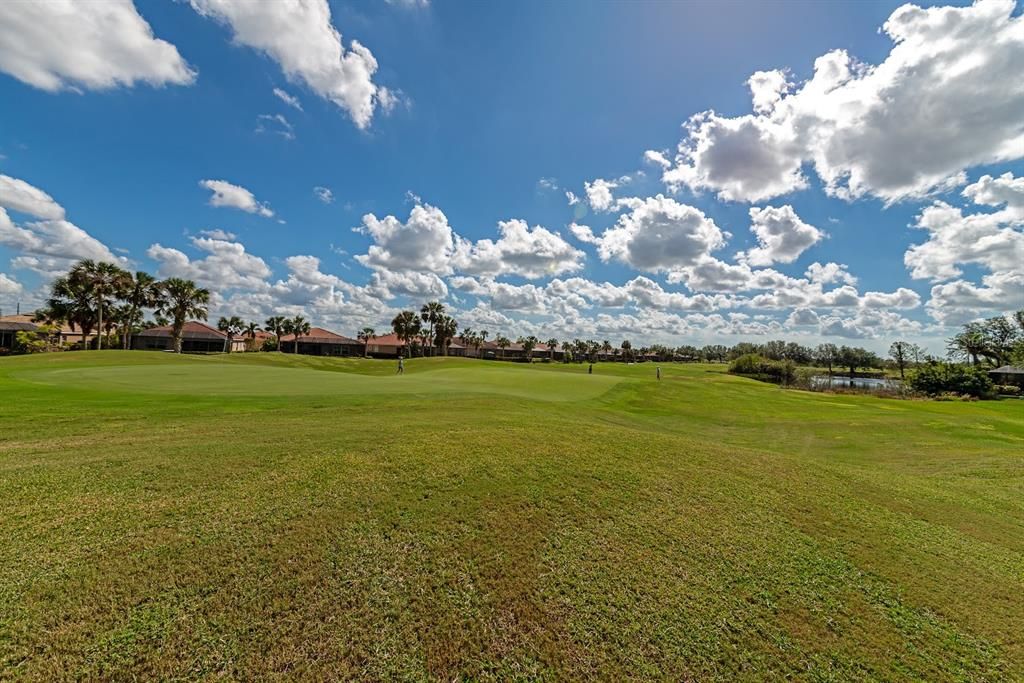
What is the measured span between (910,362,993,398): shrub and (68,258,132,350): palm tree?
102118 mm

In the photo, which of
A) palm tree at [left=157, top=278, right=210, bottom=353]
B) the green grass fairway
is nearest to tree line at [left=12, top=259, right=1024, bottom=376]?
palm tree at [left=157, top=278, right=210, bottom=353]

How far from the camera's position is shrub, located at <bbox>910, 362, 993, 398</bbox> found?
54438 mm

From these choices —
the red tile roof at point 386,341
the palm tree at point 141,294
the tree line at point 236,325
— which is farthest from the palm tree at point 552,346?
the palm tree at point 141,294

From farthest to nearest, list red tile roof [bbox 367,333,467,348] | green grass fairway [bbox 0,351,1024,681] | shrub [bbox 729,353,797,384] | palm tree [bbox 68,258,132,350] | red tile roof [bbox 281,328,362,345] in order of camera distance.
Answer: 1. red tile roof [bbox 367,333,467,348]
2. red tile roof [bbox 281,328,362,345]
3. shrub [bbox 729,353,797,384]
4. palm tree [bbox 68,258,132,350]
5. green grass fairway [bbox 0,351,1024,681]

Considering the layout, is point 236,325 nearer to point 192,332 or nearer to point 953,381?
point 192,332

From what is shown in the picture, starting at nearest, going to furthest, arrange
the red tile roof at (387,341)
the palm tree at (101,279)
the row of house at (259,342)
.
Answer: the palm tree at (101,279)
the row of house at (259,342)
the red tile roof at (387,341)

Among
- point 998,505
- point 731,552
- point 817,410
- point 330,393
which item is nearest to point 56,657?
point 731,552

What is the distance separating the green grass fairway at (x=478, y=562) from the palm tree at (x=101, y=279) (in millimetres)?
60103

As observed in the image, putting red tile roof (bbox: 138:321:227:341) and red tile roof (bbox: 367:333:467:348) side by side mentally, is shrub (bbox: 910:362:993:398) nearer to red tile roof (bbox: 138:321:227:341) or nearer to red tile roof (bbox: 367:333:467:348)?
red tile roof (bbox: 367:333:467:348)

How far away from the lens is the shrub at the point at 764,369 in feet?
262

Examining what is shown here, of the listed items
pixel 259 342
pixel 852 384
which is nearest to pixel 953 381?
pixel 852 384

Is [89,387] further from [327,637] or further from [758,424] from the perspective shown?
[758,424]

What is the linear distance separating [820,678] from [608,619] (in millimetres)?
1933

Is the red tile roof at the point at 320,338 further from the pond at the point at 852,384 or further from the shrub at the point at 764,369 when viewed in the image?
the pond at the point at 852,384
